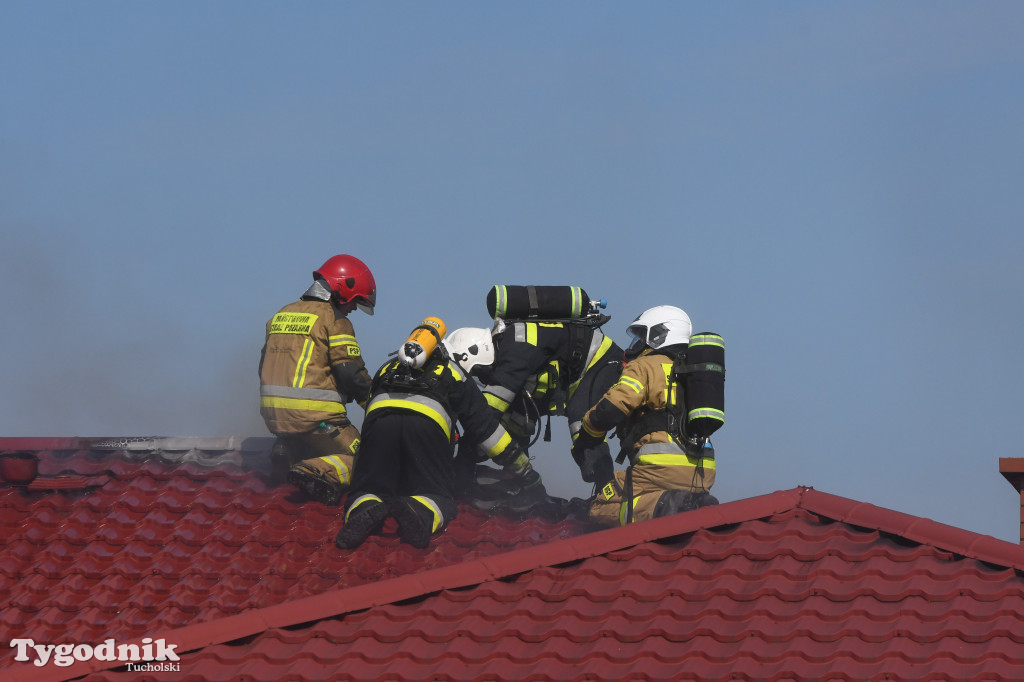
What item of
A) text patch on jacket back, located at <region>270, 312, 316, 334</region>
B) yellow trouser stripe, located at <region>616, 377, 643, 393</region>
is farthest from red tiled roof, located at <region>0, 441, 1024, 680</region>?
text patch on jacket back, located at <region>270, 312, 316, 334</region>

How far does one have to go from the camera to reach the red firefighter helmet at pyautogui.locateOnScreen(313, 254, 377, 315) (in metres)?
9.83

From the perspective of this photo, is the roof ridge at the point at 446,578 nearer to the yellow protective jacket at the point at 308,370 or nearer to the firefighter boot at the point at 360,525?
the firefighter boot at the point at 360,525

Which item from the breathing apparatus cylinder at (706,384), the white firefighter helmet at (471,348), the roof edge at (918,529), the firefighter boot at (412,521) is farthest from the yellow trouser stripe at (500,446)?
the roof edge at (918,529)

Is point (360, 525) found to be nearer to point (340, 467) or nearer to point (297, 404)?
point (340, 467)

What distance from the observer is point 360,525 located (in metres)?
8.41

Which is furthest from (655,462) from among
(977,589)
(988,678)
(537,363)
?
(988,678)

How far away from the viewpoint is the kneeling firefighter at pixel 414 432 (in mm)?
8633

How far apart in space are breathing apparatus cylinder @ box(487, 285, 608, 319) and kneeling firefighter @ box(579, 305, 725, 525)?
2.83 ft

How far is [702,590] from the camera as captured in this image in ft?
22.4

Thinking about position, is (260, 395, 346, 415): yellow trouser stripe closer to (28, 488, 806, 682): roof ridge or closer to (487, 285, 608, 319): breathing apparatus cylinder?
(487, 285, 608, 319): breathing apparatus cylinder

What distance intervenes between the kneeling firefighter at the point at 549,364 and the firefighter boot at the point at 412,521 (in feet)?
4.05

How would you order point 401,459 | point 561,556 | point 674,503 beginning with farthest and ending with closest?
1. point 401,459
2. point 674,503
3. point 561,556

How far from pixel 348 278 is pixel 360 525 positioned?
2247 millimetres

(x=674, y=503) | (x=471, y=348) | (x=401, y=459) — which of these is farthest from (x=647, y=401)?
(x=401, y=459)
